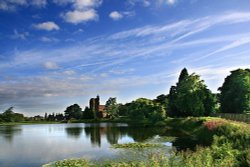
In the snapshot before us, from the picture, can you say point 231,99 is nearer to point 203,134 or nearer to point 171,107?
point 171,107

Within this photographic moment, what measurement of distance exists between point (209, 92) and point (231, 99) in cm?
825

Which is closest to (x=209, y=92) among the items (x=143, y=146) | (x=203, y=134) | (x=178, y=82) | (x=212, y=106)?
(x=212, y=106)

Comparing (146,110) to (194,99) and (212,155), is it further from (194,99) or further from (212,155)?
(212,155)

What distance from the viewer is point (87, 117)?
17500cm

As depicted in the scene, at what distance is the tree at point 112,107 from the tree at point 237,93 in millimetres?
95937

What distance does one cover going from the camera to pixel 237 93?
78.6 metres

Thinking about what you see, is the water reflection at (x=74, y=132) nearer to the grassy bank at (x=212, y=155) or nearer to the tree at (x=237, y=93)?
the grassy bank at (x=212, y=155)

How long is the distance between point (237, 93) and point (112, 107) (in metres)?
108

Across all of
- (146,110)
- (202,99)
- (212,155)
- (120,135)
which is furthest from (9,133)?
(212,155)

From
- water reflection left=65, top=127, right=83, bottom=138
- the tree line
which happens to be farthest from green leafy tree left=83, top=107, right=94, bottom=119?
water reflection left=65, top=127, right=83, bottom=138

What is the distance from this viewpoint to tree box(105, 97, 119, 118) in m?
178

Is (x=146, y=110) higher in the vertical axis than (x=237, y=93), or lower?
lower

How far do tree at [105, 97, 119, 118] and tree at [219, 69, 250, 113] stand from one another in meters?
95.9

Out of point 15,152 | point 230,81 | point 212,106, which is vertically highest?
point 230,81
